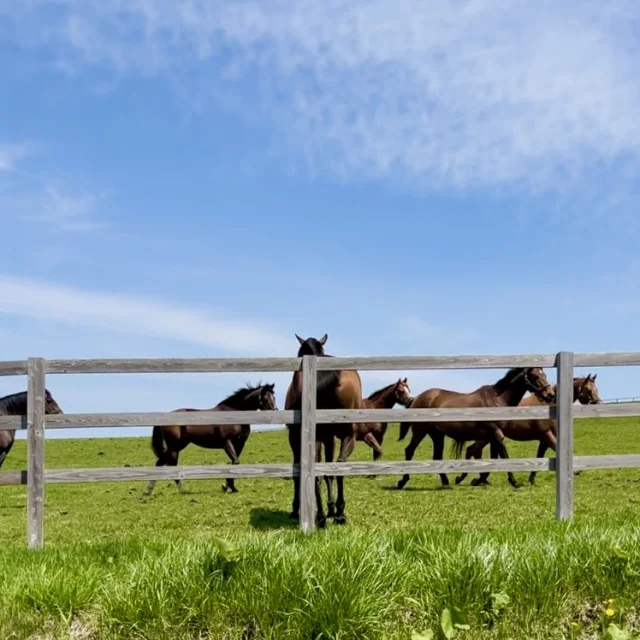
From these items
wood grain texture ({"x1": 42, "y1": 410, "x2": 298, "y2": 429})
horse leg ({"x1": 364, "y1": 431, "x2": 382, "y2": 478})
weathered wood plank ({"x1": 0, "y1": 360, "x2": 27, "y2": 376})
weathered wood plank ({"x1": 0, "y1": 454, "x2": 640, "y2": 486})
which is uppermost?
weathered wood plank ({"x1": 0, "y1": 360, "x2": 27, "y2": 376})

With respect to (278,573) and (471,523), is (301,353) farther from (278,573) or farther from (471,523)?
(278,573)

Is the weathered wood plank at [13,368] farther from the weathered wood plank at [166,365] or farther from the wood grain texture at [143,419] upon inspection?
the wood grain texture at [143,419]

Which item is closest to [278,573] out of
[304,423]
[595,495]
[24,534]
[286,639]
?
[286,639]

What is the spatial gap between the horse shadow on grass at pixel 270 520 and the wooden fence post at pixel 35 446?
9.83ft

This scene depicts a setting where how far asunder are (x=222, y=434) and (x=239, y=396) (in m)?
1.83

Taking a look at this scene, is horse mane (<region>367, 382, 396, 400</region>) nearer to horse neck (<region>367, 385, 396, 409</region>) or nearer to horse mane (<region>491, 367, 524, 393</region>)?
horse neck (<region>367, 385, 396, 409</region>)

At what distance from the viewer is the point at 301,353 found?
10.9 meters

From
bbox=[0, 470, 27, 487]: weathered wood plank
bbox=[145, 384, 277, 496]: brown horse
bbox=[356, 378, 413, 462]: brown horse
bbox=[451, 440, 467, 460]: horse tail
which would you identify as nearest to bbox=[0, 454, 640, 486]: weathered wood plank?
bbox=[0, 470, 27, 487]: weathered wood plank

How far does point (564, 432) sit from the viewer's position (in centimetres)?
983

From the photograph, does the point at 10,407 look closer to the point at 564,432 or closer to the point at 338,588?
the point at 564,432

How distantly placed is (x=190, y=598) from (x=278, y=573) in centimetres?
59

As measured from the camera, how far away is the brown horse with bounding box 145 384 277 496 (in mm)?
16844

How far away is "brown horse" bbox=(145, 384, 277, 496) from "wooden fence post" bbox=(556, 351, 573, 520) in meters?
7.33

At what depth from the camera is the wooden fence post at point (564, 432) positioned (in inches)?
380
